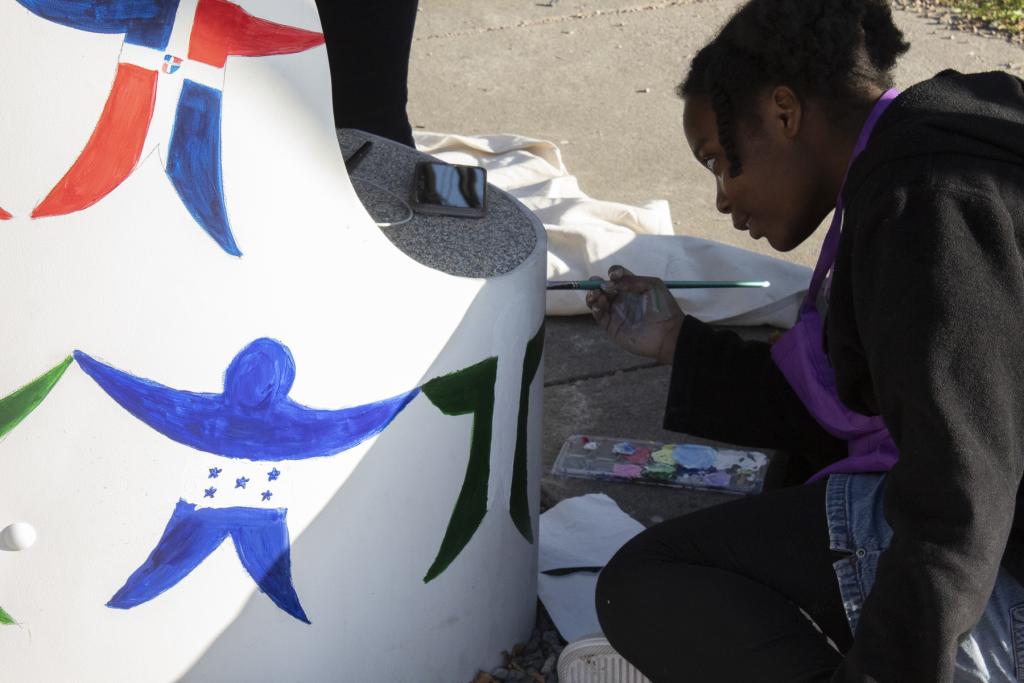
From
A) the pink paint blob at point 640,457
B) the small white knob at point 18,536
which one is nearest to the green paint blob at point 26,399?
the small white knob at point 18,536

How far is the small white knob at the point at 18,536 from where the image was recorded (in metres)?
1.39

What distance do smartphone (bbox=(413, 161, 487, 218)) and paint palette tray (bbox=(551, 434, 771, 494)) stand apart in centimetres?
78

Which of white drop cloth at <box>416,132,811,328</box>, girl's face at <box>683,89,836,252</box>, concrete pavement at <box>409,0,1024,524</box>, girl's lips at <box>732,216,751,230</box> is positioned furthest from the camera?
white drop cloth at <box>416,132,811,328</box>

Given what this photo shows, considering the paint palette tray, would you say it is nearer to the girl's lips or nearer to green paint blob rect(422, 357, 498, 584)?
the girl's lips

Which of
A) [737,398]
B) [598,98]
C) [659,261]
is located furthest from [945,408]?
→ [598,98]

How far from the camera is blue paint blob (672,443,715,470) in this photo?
2.49 m

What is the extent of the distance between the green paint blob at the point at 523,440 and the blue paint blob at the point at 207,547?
367mm

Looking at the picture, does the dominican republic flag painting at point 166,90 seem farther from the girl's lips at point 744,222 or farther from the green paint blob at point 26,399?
the girl's lips at point 744,222

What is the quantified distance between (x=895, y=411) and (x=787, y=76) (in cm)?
50

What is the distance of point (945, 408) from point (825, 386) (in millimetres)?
589

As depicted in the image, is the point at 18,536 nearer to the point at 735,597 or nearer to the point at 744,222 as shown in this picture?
the point at 735,597

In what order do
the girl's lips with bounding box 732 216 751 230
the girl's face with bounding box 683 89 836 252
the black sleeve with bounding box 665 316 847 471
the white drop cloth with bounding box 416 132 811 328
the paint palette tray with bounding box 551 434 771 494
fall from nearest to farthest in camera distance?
the girl's face with bounding box 683 89 836 252 < the girl's lips with bounding box 732 216 751 230 < the black sleeve with bounding box 665 316 847 471 < the paint palette tray with bounding box 551 434 771 494 < the white drop cloth with bounding box 416 132 811 328

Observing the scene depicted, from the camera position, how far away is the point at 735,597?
168 centimetres

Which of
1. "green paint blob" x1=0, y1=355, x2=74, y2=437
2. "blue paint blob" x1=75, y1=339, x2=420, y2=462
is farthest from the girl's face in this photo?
"green paint blob" x1=0, y1=355, x2=74, y2=437
